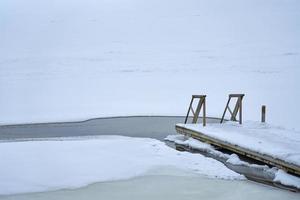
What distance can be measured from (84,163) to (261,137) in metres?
4.52

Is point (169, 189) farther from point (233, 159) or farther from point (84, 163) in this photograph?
point (233, 159)

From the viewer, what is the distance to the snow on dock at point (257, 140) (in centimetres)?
826

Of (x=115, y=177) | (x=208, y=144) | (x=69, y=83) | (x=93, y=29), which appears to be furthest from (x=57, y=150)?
(x=93, y=29)

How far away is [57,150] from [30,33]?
158 ft

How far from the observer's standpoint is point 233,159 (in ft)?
31.9

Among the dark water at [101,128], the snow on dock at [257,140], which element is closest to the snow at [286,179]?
the snow on dock at [257,140]

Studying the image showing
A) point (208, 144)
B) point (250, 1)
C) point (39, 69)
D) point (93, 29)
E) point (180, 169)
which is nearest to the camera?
point (180, 169)

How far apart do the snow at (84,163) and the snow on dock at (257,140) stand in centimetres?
83

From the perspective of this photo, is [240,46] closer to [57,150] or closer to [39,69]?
[39,69]

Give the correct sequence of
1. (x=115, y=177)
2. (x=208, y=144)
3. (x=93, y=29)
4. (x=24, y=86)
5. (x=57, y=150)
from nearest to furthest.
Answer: (x=115, y=177) < (x=57, y=150) < (x=208, y=144) < (x=24, y=86) < (x=93, y=29)

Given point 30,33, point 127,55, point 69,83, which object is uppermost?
point 30,33

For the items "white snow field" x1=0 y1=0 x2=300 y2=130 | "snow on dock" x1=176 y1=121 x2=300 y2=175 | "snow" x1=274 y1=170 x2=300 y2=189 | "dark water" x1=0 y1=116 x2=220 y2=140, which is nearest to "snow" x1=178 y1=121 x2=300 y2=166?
A: "snow on dock" x1=176 y1=121 x2=300 y2=175

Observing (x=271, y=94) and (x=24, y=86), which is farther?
(x=24, y=86)

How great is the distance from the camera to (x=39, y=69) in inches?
1547
